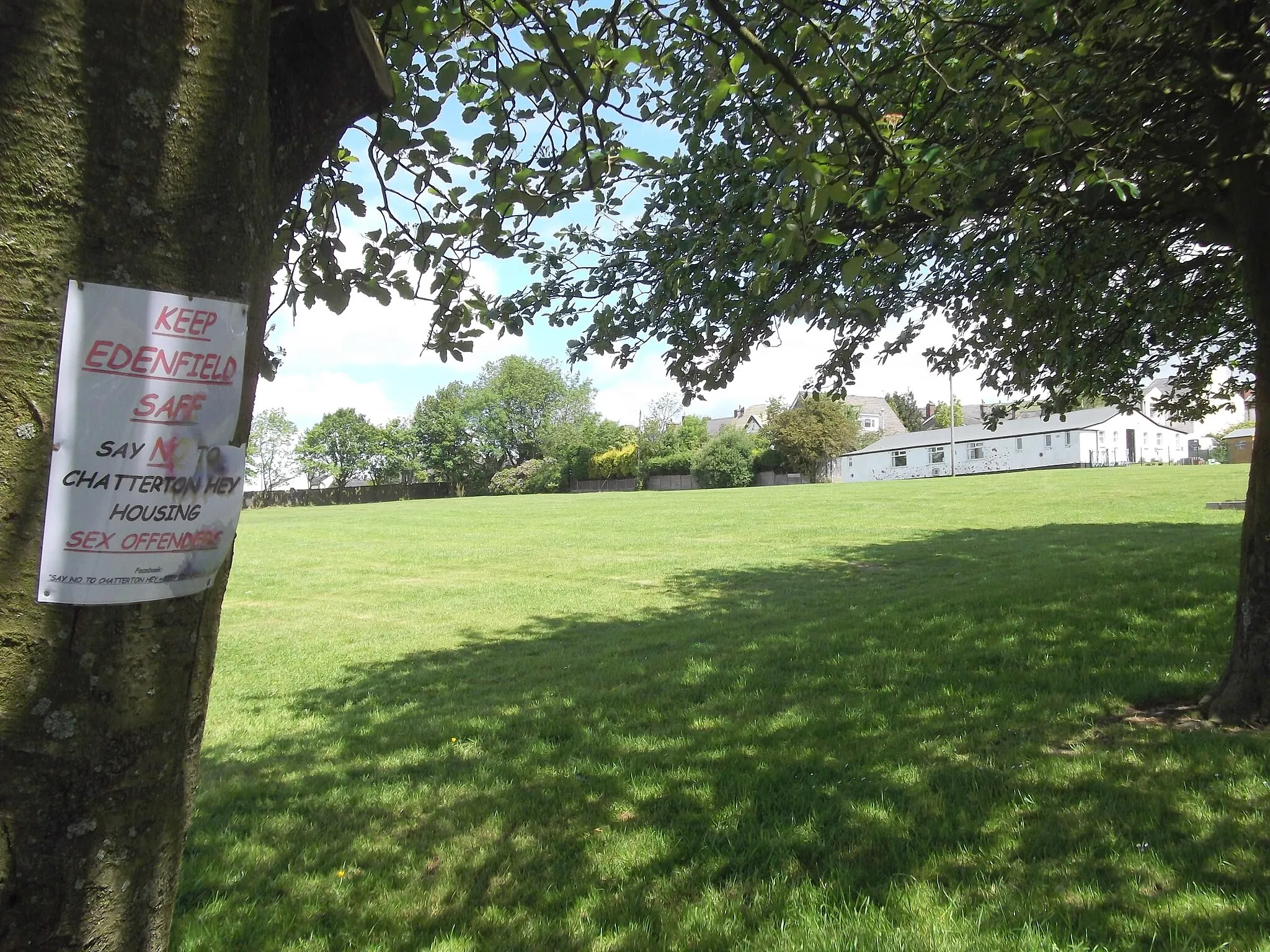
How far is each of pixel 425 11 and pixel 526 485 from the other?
7235 cm

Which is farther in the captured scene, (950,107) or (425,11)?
(950,107)

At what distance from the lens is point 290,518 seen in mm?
43438

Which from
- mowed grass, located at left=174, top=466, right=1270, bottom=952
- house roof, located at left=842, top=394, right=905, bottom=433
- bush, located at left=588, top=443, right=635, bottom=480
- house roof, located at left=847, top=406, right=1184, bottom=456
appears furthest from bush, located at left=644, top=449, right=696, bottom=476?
mowed grass, located at left=174, top=466, right=1270, bottom=952

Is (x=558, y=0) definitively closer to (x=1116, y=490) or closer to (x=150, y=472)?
(x=150, y=472)

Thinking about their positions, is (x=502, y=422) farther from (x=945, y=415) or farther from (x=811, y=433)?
(x=945, y=415)

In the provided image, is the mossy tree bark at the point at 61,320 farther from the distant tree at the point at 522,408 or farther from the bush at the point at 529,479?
the distant tree at the point at 522,408

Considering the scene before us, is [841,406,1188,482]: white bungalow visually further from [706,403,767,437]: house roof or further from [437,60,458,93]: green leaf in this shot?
[437,60,458,93]: green leaf

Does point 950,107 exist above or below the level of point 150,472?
above

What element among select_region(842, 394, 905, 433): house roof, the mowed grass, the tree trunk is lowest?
the mowed grass

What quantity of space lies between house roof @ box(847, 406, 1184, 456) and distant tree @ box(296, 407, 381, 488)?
48.8 m

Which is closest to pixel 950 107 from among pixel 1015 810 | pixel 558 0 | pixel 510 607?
pixel 558 0

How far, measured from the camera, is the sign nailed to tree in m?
1.32

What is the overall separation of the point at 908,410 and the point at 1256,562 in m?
115

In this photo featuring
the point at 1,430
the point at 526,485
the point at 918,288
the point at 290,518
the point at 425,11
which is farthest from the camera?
the point at 526,485
